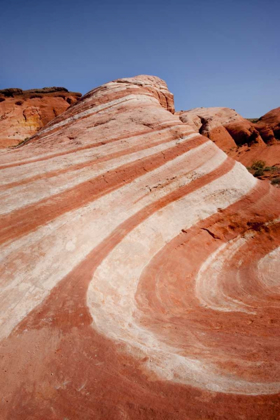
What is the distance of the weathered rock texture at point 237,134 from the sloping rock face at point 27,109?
16.7 metres

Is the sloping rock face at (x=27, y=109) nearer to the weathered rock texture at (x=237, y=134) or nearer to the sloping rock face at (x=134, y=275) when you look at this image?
the weathered rock texture at (x=237, y=134)

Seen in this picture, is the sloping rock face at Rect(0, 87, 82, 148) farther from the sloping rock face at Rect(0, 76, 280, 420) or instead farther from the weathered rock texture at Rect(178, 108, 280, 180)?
the sloping rock face at Rect(0, 76, 280, 420)

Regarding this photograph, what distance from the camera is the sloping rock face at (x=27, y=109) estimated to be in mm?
27750

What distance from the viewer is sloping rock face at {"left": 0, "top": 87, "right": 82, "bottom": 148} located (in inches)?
1093

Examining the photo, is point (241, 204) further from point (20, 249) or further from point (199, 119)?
point (199, 119)

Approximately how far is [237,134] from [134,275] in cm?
2813

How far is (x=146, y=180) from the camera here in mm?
7285

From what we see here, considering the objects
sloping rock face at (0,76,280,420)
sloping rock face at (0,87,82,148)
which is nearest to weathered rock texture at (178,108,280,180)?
sloping rock face at (0,87,82,148)

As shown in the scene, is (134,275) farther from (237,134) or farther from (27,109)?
(27,109)

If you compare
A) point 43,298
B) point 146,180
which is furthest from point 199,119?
point 43,298

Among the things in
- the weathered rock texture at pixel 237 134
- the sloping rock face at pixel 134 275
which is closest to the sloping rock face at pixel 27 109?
the weathered rock texture at pixel 237 134

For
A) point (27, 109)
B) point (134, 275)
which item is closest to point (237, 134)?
point (27, 109)

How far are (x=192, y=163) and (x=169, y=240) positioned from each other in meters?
3.11

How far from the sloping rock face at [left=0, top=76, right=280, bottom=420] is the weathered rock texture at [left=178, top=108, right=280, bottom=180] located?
762 inches
